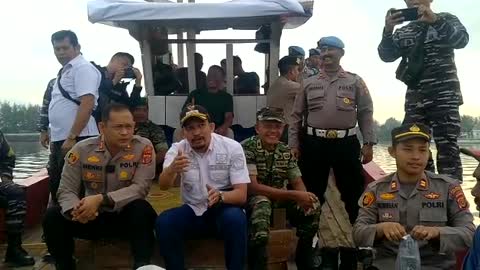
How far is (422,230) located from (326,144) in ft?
4.95

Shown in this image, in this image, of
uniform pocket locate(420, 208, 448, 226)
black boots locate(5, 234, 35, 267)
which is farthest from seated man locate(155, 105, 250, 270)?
black boots locate(5, 234, 35, 267)

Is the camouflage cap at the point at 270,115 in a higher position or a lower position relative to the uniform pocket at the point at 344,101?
lower

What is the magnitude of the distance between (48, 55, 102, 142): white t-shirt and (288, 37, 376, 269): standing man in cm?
160

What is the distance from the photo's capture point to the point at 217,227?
3.45m

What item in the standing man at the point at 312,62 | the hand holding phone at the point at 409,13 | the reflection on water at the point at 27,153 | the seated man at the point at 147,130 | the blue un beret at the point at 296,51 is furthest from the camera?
the standing man at the point at 312,62

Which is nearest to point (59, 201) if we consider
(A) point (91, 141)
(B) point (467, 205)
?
(A) point (91, 141)

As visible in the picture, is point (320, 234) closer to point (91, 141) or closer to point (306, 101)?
point (306, 101)

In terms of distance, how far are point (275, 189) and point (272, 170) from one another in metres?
0.19

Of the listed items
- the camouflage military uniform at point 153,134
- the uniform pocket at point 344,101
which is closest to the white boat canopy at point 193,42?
the camouflage military uniform at point 153,134

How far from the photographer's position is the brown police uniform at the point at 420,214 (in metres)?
3.00

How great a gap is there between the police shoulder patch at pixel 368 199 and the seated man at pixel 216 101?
123 inches

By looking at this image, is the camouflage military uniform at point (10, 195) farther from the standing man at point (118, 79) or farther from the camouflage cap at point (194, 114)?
the camouflage cap at point (194, 114)

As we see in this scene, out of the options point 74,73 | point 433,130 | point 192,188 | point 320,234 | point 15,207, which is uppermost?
point 74,73

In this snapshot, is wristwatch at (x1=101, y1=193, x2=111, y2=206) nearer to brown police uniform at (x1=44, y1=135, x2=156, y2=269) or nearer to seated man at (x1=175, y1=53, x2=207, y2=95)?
brown police uniform at (x1=44, y1=135, x2=156, y2=269)
